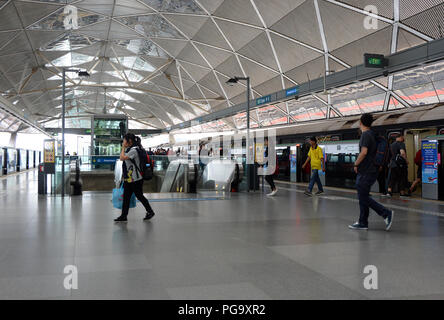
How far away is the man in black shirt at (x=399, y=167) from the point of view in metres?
12.7

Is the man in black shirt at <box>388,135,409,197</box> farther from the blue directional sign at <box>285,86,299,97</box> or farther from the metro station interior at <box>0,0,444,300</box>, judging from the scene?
the blue directional sign at <box>285,86,299,97</box>

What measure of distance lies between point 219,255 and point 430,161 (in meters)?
9.86

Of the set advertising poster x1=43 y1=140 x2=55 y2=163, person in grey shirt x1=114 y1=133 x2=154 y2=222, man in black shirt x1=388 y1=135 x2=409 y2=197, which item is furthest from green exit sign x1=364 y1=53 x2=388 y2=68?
advertising poster x1=43 y1=140 x2=55 y2=163

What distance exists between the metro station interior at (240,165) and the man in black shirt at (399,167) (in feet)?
0.41

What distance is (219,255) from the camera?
5.21 m

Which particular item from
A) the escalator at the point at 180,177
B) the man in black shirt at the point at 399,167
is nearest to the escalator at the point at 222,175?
the escalator at the point at 180,177

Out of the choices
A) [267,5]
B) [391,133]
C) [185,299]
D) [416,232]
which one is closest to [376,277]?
[185,299]

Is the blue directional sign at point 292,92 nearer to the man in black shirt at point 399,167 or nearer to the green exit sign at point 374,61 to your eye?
the green exit sign at point 374,61

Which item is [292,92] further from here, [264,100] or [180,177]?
[180,177]

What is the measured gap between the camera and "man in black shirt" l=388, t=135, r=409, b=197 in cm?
1270

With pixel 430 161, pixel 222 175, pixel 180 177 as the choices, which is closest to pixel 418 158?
pixel 430 161

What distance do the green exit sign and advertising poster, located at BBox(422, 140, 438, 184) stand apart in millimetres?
3153

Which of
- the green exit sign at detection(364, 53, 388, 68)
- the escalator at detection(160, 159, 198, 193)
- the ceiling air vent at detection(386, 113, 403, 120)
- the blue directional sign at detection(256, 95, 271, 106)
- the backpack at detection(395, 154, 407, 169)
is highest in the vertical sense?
the blue directional sign at detection(256, 95, 271, 106)
